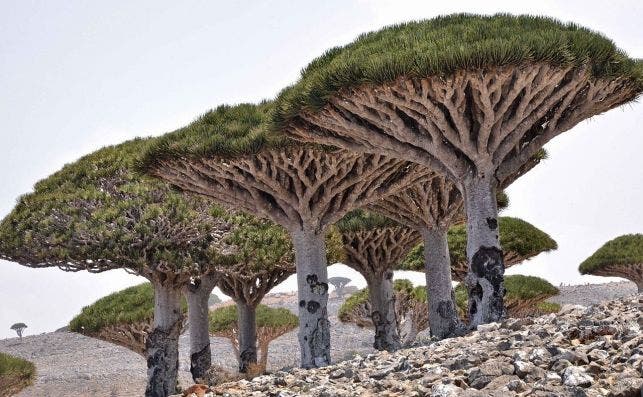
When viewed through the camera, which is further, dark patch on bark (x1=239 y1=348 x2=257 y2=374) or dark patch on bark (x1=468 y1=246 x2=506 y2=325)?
dark patch on bark (x1=239 y1=348 x2=257 y2=374)

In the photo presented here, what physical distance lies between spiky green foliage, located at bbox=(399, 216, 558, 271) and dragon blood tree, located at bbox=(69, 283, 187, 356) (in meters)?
10.1

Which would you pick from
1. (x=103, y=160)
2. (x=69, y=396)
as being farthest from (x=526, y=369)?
(x=69, y=396)

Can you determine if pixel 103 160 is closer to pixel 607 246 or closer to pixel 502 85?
pixel 502 85

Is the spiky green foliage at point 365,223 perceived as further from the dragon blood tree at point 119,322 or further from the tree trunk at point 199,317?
the dragon blood tree at point 119,322

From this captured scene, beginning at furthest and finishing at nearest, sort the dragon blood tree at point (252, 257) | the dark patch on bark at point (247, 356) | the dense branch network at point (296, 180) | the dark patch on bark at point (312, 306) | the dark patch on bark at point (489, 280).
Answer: the dark patch on bark at point (247, 356)
the dragon blood tree at point (252, 257)
the dark patch on bark at point (312, 306)
the dense branch network at point (296, 180)
the dark patch on bark at point (489, 280)

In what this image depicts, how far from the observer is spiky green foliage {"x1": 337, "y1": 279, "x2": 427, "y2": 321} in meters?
28.2

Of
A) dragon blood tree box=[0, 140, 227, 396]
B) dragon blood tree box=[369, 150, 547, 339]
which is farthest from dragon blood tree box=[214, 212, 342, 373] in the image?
dragon blood tree box=[369, 150, 547, 339]

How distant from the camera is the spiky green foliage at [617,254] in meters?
30.5

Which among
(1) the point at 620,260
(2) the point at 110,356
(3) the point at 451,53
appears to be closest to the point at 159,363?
(3) the point at 451,53

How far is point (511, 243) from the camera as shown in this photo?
2520 cm

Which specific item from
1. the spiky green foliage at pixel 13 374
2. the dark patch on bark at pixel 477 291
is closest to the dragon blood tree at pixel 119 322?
the spiky green foliage at pixel 13 374

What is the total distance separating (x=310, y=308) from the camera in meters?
13.5

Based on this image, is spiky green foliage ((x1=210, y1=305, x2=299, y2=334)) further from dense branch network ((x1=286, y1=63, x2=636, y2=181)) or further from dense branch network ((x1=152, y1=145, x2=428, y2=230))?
dense branch network ((x1=286, y1=63, x2=636, y2=181))

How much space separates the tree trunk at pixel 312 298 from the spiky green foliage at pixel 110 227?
3368 millimetres
